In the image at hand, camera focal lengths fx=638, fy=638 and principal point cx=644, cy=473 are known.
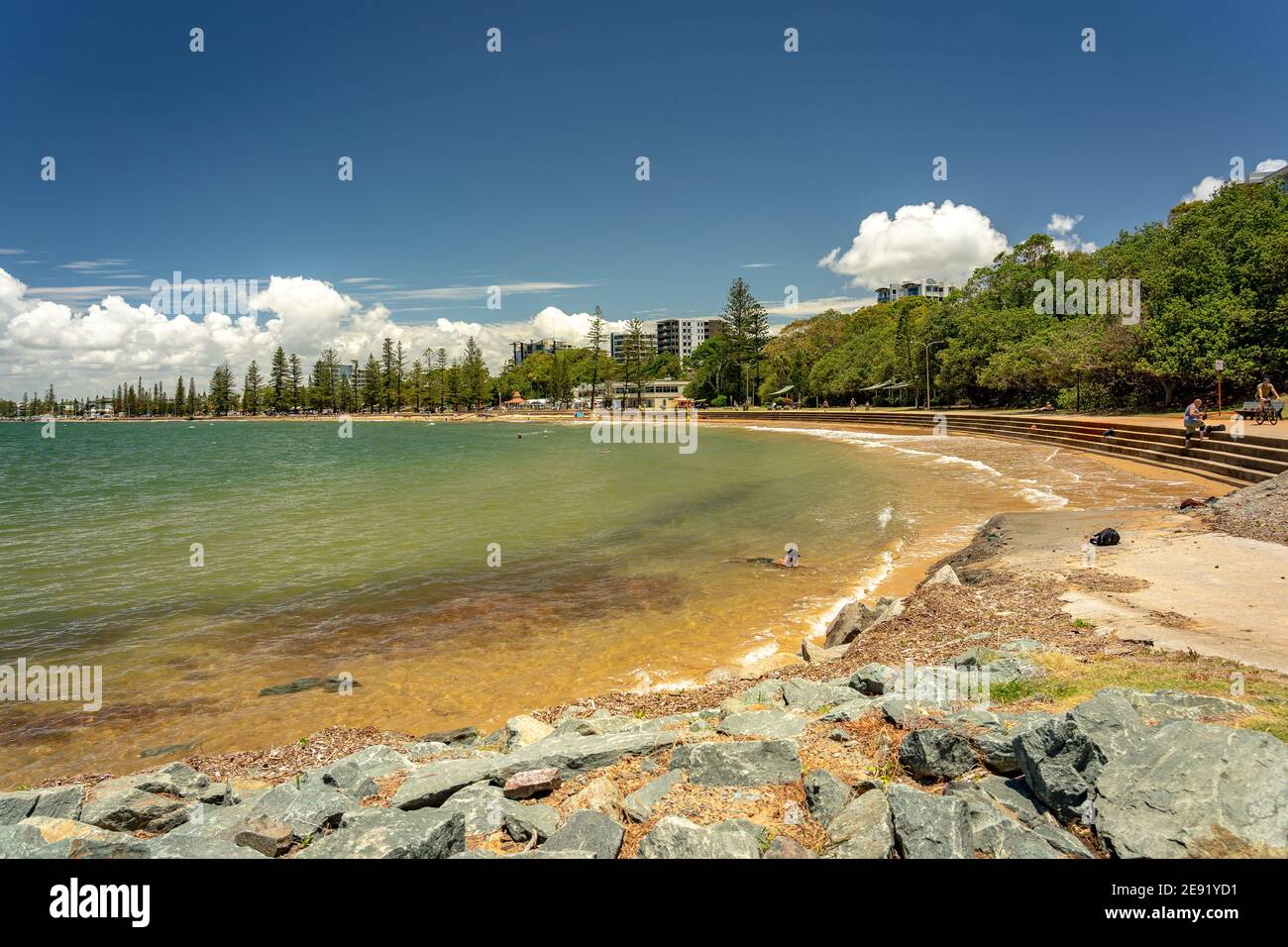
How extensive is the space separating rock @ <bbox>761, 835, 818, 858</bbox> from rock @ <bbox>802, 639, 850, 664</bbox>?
216 inches

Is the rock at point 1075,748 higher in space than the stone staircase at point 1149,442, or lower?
lower

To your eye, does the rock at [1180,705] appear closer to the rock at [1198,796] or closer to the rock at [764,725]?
the rock at [1198,796]

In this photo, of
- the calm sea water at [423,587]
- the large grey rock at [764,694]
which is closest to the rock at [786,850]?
the large grey rock at [764,694]

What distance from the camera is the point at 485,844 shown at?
3736mm

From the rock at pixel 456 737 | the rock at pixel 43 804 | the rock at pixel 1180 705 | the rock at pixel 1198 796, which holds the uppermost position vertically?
the rock at pixel 1198 796

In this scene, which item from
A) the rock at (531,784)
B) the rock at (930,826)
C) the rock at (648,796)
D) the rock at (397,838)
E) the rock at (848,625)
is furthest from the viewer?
the rock at (848,625)

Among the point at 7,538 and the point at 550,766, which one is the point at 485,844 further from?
the point at 7,538

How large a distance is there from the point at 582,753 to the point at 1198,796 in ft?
12.0

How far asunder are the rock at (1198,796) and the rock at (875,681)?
2.73 metres

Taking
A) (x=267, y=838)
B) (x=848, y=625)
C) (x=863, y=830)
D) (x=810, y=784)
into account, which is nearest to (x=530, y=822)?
(x=267, y=838)

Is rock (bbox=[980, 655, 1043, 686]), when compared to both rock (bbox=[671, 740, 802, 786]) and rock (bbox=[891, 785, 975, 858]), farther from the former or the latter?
rock (bbox=[891, 785, 975, 858])

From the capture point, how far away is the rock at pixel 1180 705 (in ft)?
13.8

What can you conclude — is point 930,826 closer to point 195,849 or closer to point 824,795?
point 824,795
